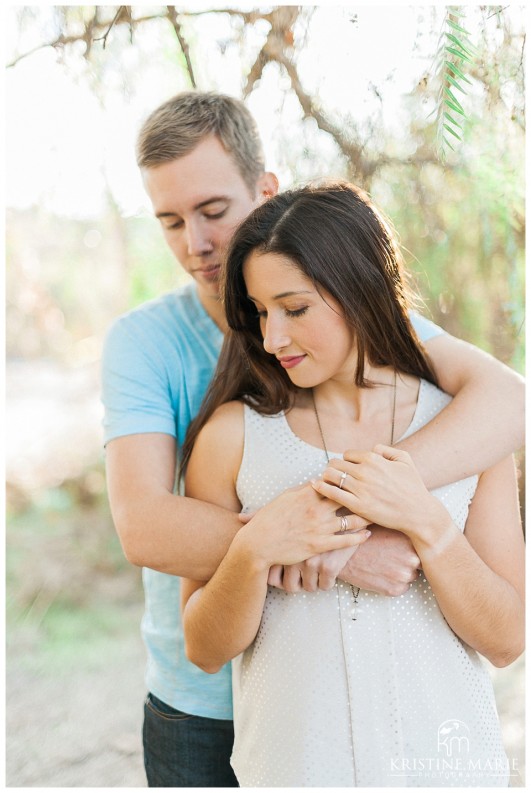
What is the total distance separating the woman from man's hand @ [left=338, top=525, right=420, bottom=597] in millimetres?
28

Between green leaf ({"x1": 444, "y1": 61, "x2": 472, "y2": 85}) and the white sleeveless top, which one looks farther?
green leaf ({"x1": 444, "y1": 61, "x2": 472, "y2": 85})

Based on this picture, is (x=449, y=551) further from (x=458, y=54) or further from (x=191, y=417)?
(x=458, y=54)

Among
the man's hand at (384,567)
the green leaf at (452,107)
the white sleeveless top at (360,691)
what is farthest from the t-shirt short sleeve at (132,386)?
the green leaf at (452,107)

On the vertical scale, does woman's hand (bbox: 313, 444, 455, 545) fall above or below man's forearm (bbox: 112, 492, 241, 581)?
above

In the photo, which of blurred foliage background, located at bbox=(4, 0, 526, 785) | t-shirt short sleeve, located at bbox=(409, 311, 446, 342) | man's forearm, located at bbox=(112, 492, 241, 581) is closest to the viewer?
Result: man's forearm, located at bbox=(112, 492, 241, 581)

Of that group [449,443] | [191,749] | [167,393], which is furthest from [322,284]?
[191,749]

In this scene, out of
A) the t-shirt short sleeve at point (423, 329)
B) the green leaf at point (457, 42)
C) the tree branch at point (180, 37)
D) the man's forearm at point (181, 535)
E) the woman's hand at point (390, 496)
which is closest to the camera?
the woman's hand at point (390, 496)

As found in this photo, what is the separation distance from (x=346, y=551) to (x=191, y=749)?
2.29 ft

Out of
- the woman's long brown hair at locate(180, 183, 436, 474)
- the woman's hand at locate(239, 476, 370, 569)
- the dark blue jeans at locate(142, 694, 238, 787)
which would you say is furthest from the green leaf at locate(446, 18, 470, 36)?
the dark blue jeans at locate(142, 694, 238, 787)

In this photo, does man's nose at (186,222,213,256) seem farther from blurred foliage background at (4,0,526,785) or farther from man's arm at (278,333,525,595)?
man's arm at (278,333,525,595)

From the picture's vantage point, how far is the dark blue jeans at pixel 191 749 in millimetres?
1738

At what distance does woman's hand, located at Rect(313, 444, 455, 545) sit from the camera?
4.33 feet

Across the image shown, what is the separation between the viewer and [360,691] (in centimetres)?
136

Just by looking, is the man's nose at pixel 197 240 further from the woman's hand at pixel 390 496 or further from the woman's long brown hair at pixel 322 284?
the woman's hand at pixel 390 496
